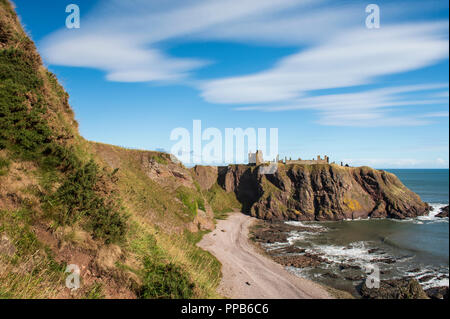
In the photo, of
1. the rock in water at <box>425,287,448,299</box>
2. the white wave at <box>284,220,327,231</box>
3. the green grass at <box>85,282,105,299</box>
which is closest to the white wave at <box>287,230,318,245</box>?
the white wave at <box>284,220,327,231</box>

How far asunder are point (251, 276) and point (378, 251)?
2795cm

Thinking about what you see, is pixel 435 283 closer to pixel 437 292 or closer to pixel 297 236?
pixel 437 292

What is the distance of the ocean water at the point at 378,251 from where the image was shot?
37.3 m

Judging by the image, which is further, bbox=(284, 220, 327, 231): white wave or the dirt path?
bbox=(284, 220, 327, 231): white wave

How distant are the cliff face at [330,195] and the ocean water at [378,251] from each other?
26.7 feet

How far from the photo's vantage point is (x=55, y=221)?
945 centimetres

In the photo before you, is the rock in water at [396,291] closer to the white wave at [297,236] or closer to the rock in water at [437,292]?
the rock in water at [437,292]

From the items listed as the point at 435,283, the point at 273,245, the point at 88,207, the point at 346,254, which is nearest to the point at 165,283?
the point at 88,207

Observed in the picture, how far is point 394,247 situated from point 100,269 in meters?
57.4

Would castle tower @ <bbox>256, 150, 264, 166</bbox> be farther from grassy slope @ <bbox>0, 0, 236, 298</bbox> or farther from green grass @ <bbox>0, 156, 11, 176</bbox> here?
green grass @ <bbox>0, 156, 11, 176</bbox>

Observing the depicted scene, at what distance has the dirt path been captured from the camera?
32.7m

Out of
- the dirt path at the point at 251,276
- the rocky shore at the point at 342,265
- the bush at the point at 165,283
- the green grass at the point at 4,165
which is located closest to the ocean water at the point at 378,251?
the rocky shore at the point at 342,265

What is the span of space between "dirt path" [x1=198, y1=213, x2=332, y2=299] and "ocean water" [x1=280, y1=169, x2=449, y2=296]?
3.77 meters
